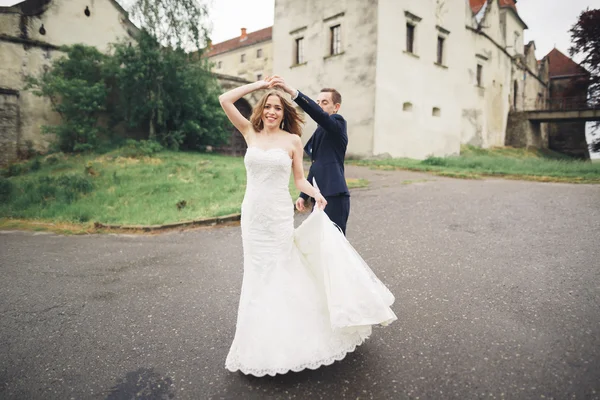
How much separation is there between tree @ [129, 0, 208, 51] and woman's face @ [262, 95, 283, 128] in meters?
16.8

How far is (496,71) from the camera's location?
30344 mm

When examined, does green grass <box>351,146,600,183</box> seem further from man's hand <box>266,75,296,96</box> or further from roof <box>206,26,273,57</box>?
roof <box>206,26,273,57</box>

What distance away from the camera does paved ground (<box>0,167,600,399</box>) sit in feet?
8.27

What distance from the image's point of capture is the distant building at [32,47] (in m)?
16.7

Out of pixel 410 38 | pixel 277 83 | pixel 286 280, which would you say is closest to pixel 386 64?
pixel 410 38

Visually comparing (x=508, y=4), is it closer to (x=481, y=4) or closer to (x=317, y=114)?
(x=481, y=4)

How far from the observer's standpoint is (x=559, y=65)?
A: 44812 millimetres

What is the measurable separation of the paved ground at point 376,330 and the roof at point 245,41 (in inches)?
1506

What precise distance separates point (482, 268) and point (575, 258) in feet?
4.61

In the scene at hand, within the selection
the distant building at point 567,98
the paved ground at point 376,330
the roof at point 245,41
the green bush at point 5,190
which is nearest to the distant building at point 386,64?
the paved ground at point 376,330

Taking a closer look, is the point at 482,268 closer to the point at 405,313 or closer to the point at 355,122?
the point at 405,313

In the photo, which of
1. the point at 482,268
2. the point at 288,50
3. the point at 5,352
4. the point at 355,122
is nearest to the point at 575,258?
the point at 482,268

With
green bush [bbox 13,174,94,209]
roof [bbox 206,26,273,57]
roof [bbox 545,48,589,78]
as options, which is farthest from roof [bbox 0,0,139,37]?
roof [bbox 545,48,589,78]

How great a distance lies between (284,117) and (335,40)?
19629 millimetres
